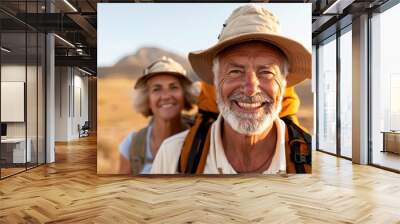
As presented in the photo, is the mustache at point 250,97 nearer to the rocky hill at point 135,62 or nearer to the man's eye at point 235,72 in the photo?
the man's eye at point 235,72

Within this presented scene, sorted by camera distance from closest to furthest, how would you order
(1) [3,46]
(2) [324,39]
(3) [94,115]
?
(1) [3,46], (2) [324,39], (3) [94,115]

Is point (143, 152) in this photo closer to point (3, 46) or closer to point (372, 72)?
point (3, 46)

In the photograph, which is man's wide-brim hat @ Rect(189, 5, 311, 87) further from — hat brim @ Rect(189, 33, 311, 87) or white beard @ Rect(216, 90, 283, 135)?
white beard @ Rect(216, 90, 283, 135)

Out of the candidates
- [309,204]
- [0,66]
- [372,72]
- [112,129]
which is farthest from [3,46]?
[372,72]

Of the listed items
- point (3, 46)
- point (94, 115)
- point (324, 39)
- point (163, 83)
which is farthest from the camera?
point (94, 115)

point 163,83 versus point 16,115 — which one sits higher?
point 163,83

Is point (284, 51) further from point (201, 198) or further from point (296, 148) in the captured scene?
point (201, 198)

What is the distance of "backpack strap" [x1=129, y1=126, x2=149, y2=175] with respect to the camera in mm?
6215

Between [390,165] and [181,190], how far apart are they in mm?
4461

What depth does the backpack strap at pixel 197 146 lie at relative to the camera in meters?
6.18

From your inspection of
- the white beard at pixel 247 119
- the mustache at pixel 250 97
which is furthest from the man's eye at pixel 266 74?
the white beard at pixel 247 119

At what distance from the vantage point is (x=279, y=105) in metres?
6.20

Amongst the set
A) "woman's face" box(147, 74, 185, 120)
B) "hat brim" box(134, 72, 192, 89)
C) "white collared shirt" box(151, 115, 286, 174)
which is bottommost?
"white collared shirt" box(151, 115, 286, 174)

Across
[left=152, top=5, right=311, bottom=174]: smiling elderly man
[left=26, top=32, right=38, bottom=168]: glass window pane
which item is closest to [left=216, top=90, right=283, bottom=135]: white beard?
[left=152, top=5, right=311, bottom=174]: smiling elderly man
